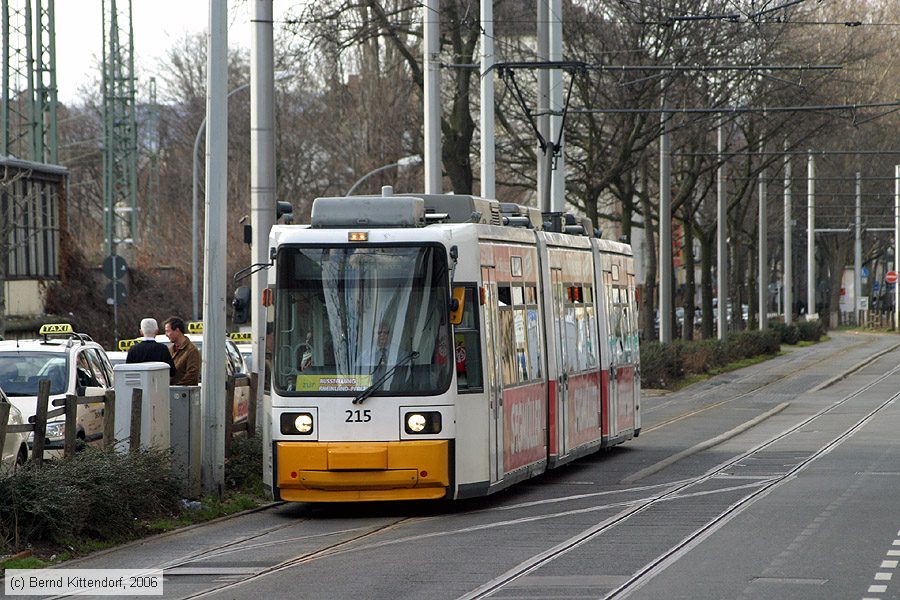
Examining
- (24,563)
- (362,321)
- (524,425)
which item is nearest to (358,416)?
(362,321)

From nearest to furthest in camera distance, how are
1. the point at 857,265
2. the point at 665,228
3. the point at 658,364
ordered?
the point at 658,364 < the point at 665,228 < the point at 857,265

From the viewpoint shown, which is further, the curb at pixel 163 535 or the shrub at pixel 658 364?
the shrub at pixel 658 364

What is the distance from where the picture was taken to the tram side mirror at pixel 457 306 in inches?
581

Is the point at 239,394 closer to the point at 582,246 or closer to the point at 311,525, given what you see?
the point at 582,246

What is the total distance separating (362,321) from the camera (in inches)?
582

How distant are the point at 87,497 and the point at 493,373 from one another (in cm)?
426

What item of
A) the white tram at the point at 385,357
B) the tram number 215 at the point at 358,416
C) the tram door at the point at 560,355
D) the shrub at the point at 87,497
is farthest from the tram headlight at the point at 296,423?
the tram door at the point at 560,355

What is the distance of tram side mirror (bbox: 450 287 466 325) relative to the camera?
14.8m

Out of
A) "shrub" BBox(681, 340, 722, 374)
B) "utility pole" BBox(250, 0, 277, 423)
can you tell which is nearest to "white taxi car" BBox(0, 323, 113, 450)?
"utility pole" BBox(250, 0, 277, 423)

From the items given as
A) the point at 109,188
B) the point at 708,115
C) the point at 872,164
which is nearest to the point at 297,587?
the point at 708,115

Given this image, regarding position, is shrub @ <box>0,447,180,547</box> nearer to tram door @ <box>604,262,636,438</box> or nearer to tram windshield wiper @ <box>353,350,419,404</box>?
tram windshield wiper @ <box>353,350,419,404</box>

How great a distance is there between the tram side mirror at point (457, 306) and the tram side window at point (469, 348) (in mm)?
171

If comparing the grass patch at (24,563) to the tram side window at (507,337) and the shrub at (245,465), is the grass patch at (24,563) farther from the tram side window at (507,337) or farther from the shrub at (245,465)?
the tram side window at (507,337)

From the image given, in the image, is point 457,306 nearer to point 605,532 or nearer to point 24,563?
point 605,532
